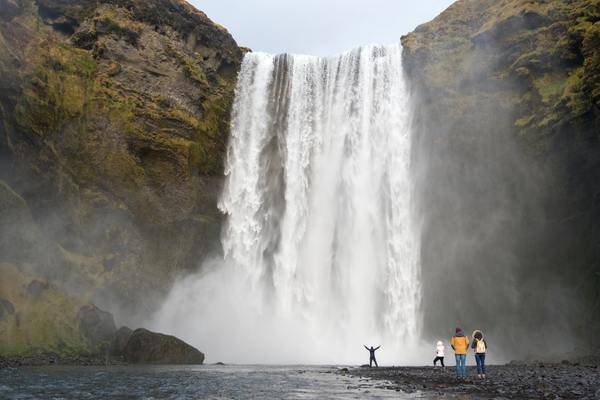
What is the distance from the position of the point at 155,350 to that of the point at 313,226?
1767 centimetres

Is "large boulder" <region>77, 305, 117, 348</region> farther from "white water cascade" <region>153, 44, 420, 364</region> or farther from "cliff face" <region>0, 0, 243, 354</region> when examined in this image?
"white water cascade" <region>153, 44, 420, 364</region>

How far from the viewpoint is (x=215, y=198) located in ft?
150

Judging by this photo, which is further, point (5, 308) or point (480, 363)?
point (5, 308)

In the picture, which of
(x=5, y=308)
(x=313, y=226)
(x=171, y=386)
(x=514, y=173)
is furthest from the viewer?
(x=313, y=226)

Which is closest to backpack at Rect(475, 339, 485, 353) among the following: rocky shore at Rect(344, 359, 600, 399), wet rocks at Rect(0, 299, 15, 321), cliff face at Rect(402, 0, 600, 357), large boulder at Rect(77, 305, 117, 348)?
rocky shore at Rect(344, 359, 600, 399)

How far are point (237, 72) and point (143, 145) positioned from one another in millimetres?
14279

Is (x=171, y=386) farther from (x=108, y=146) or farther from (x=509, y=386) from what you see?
(x=108, y=146)

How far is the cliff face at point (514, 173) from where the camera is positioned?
112 ft

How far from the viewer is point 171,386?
59.2ft

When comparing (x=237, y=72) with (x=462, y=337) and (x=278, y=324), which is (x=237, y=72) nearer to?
(x=278, y=324)

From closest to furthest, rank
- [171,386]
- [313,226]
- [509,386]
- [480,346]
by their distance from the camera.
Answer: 1. [509,386]
2. [171,386]
3. [480,346]
4. [313,226]

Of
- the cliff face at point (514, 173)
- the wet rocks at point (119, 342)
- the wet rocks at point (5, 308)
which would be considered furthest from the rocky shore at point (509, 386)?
the wet rocks at point (5, 308)

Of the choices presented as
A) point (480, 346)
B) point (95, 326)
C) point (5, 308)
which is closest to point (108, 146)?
point (95, 326)

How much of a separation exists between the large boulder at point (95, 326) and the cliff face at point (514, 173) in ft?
70.5
